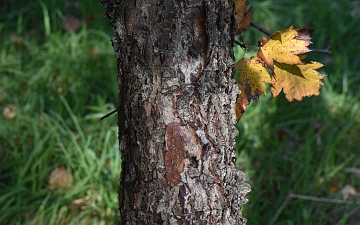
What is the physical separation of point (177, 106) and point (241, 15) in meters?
0.27

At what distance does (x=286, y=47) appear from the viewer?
3.77 feet

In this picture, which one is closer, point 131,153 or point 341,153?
point 131,153

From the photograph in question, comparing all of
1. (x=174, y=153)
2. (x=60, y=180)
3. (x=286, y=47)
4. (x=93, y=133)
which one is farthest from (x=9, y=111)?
(x=286, y=47)

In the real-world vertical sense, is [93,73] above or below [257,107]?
above

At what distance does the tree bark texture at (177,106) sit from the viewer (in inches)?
40.5

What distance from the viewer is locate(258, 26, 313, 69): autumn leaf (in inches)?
44.8

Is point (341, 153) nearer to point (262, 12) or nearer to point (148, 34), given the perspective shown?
point (262, 12)

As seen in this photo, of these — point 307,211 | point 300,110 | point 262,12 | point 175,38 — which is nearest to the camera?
point 175,38

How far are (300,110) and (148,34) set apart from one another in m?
1.74

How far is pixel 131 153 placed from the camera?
1.14 meters

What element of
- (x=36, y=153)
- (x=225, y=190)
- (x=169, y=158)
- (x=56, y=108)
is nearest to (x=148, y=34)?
(x=169, y=158)

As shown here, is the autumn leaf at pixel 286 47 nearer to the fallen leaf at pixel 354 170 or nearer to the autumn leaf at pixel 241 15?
the autumn leaf at pixel 241 15

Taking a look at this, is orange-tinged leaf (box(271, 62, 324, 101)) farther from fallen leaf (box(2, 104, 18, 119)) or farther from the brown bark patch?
fallen leaf (box(2, 104, 18, 119))

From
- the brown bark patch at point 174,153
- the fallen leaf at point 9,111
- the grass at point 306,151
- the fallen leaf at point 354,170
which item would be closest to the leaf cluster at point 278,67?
the brown bark patch at point 174,153
